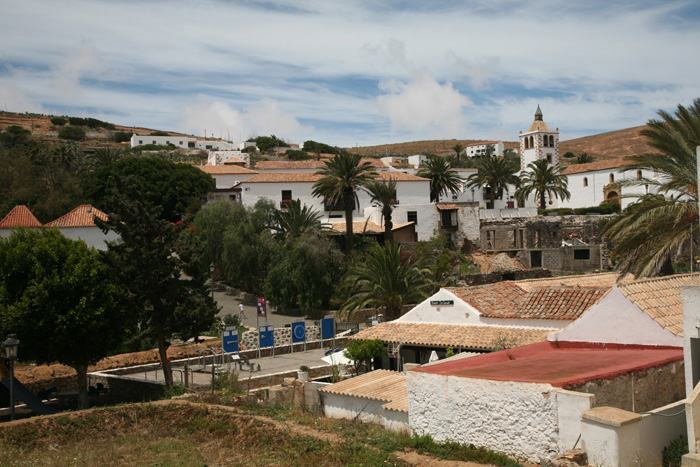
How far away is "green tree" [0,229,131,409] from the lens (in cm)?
2194

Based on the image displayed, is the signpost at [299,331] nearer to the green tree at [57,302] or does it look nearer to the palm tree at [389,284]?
the palm tree at [389,284]

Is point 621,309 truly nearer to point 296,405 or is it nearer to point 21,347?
point 296,405

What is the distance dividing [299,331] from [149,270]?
842 centimetres

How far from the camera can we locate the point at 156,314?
23.9 m

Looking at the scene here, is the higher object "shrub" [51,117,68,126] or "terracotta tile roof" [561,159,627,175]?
"shrub" [51,117,68,126]

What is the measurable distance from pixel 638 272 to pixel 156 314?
54.6ft

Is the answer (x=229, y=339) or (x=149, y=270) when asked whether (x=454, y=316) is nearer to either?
(x=229, y=339)

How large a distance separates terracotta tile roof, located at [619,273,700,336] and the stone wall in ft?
6.23

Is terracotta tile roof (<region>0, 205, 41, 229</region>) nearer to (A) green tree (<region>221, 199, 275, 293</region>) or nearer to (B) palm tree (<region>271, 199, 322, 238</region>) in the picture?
(A) green tree (<region>221, 199, 275, 293</region>)

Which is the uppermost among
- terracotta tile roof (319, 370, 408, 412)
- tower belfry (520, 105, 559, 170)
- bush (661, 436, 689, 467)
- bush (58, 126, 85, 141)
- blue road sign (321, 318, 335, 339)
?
bush (58, 126, 85, 141)

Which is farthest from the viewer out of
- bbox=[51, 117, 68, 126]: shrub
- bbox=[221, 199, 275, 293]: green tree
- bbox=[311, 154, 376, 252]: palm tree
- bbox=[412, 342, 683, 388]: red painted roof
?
bbox=[51, 117, 68, 126]: shrub

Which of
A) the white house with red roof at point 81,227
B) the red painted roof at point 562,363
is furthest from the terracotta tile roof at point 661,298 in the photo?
the white house with red roof at point 81,227

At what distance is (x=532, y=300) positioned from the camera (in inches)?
824

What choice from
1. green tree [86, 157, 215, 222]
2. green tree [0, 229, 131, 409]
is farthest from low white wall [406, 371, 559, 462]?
green tree [86, 157, 215, 222]
